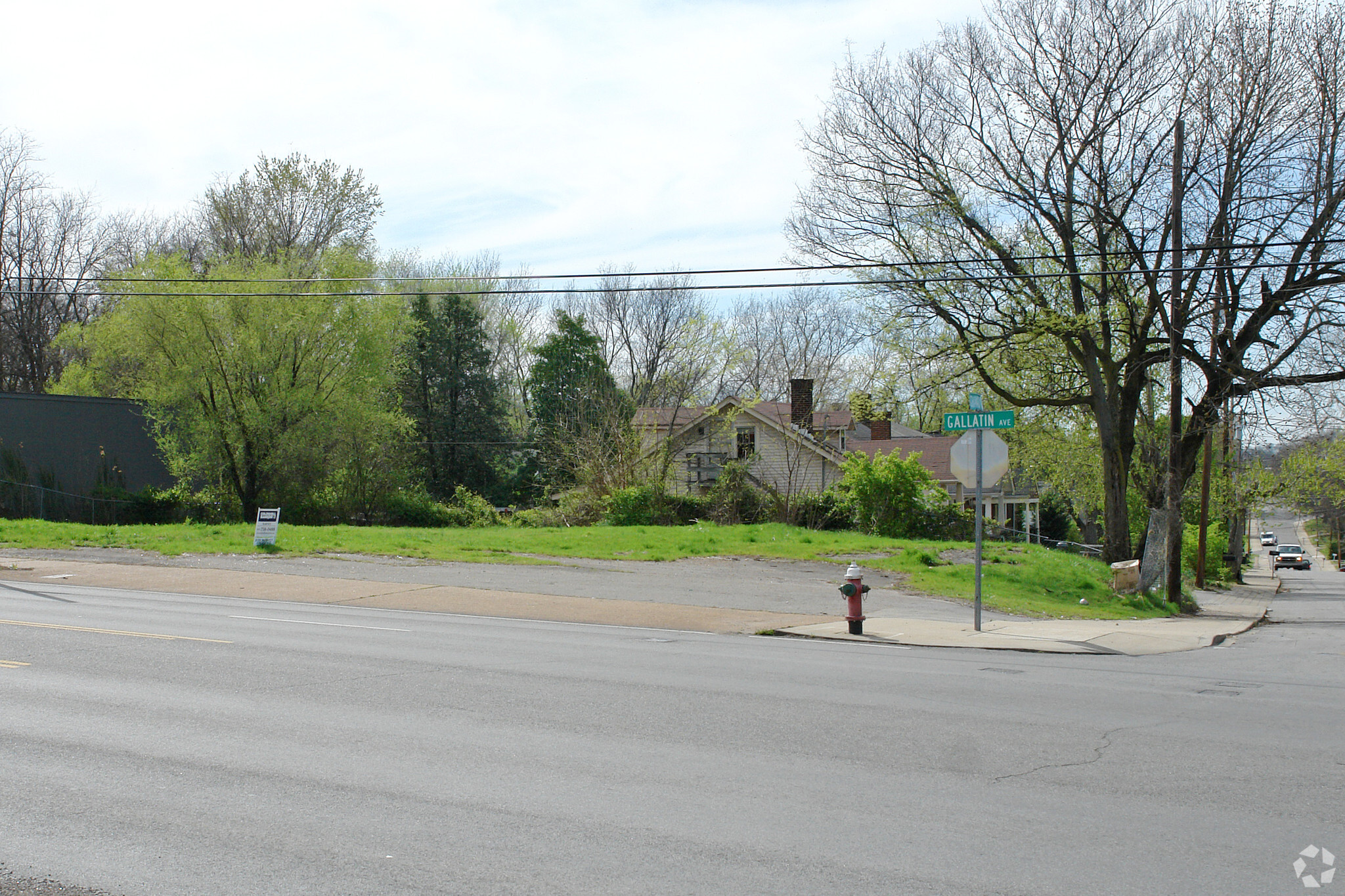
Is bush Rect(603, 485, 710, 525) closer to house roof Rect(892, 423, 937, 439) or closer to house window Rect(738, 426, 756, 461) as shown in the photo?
house window Rect(738, 426, 756, 461)

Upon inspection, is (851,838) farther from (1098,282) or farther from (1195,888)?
(1098,282)

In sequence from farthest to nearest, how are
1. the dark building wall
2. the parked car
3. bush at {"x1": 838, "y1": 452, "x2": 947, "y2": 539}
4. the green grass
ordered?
the parked car
the dark building wall
bush at {"x1": 838, "y1": 452, "x2": 947, "y2": 539}
the green grass

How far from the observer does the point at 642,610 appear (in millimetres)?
17266

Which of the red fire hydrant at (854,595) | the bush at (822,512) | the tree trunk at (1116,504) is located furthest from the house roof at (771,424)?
the red fire hydrant at (854,595)

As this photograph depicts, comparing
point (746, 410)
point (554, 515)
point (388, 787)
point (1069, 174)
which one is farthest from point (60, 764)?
point (746, 410)

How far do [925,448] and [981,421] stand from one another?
43139 millimetres

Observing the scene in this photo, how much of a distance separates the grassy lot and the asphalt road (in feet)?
32.8

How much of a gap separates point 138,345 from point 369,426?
8.18 metres

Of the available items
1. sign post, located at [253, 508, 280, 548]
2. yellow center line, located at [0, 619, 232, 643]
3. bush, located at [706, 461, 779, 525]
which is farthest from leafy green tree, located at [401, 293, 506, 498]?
yellow center line, located at [0, 619, 232, 643]

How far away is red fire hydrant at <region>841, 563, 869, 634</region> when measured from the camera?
14641mm

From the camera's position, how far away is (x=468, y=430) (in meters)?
55.0

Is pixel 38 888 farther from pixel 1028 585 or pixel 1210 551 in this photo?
pixel 1210 551

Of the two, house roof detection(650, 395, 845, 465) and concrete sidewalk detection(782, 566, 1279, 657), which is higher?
house roof detection(650, 395, 845, 465)

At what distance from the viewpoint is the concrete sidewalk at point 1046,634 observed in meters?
14.1
